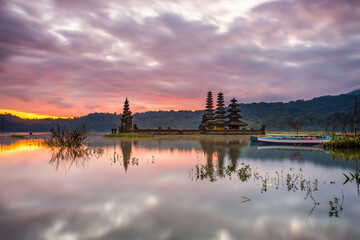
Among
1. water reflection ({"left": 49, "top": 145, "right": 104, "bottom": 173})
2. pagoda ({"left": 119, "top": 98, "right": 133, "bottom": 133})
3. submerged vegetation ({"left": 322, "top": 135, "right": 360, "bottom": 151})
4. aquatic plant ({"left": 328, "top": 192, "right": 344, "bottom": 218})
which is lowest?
aquatic plant ({"left": 328, "top": 192, "right": 344, "bottom": 218})

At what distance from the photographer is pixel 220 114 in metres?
72.8

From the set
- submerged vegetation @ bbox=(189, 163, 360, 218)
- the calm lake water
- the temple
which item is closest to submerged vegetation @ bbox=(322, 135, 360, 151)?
submerged vegetation @ bbox=(189, 163, 360, 218)

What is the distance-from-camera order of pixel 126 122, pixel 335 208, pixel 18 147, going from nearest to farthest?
1. pixel 335 208
2. pixel 18 147
3. pixel 126 122

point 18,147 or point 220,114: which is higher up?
point 220,114

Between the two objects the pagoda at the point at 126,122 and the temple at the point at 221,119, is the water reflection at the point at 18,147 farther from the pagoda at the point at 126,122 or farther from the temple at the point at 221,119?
the temple at the point at 221,119

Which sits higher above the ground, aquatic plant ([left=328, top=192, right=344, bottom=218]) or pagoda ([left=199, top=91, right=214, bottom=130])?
pagoda ([left=199, top=91, right=214, bottom=130])

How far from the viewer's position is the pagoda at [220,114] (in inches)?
2768

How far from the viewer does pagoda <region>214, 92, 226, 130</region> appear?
70312mm

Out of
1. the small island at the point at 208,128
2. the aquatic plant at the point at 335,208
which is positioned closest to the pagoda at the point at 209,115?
the small island at the point at 208,128

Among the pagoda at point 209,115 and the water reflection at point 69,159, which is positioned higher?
the pagoda at point 209,115

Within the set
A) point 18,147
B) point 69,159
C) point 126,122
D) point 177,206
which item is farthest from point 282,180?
point 126,122

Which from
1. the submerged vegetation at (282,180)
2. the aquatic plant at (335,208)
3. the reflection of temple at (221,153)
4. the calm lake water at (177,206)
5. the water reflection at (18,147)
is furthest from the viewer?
the water reflection at (18,147)

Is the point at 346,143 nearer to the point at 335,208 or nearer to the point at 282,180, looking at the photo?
the point at 282,180

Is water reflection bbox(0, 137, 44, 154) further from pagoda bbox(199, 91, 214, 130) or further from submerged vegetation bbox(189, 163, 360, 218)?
pagoda bbox(199, 91, 214, 130)
